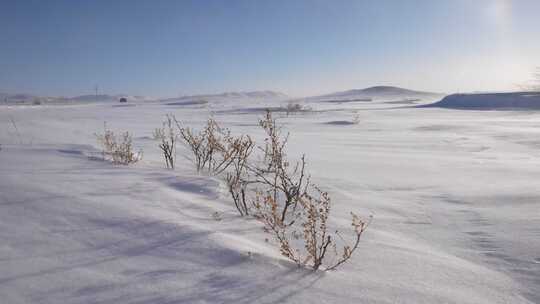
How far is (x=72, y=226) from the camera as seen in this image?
4.48 ft

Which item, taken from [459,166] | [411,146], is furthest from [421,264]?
[411,146]

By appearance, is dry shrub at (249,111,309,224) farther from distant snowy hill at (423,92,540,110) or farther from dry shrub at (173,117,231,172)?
distant snowy hill at (423,92,540,110)

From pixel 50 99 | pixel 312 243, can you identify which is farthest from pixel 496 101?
pixel 50 99

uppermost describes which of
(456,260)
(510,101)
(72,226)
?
(510,101)

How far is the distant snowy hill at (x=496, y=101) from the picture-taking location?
41.5 ft

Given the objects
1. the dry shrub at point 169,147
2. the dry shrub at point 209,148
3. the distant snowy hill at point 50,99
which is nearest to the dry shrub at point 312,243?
the dry shrub at point 209,148

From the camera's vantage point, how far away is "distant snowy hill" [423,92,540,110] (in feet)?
41.5

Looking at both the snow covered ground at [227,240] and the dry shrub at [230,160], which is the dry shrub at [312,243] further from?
the dry shrub at [230,160]

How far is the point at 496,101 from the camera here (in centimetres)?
1397

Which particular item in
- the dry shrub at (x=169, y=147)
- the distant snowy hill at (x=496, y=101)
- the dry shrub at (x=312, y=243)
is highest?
the distant snowy hill at (x=496, y=101)

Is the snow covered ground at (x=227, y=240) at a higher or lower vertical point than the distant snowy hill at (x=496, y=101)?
lower

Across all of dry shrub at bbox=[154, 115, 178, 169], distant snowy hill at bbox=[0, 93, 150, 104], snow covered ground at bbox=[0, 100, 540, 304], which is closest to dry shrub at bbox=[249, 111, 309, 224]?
snow covered ground at bbox=[0, 100, 540, 304]

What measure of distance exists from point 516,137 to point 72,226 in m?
5.13

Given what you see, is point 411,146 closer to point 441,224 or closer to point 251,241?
point 441,224
